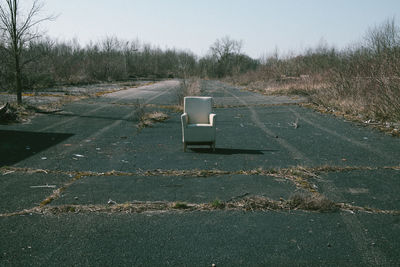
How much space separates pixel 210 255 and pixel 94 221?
1532 millimetres

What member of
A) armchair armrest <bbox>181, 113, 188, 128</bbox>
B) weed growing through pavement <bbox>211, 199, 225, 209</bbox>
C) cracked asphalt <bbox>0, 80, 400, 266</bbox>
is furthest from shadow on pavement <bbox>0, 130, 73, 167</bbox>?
weed growing through pavement <bbox>211, 199, 225, 209</bbox>

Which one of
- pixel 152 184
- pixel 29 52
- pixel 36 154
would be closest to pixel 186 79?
pixel 29 52

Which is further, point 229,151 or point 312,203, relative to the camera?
point 229,151

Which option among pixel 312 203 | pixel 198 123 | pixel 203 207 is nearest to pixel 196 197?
pixel 203 207

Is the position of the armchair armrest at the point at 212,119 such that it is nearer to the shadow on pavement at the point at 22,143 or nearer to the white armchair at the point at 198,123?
the white armchair at the point at 198,123

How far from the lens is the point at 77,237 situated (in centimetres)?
366

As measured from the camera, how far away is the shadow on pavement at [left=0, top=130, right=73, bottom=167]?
286 inches

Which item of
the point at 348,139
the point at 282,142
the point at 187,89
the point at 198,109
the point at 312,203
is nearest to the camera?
the point at 312,203

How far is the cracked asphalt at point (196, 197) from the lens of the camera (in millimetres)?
3359

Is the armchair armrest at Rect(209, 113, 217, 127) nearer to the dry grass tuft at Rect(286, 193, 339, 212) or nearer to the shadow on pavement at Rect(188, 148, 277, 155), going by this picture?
the shadow on pavement at Rect(188, 148, 277, 155)

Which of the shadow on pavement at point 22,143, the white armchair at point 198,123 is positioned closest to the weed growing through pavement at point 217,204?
the white armchair at point 198,123

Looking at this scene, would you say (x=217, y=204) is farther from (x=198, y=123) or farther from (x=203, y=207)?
(x=198, y=123)

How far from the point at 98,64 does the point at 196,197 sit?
121 feet

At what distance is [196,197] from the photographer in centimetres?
486
